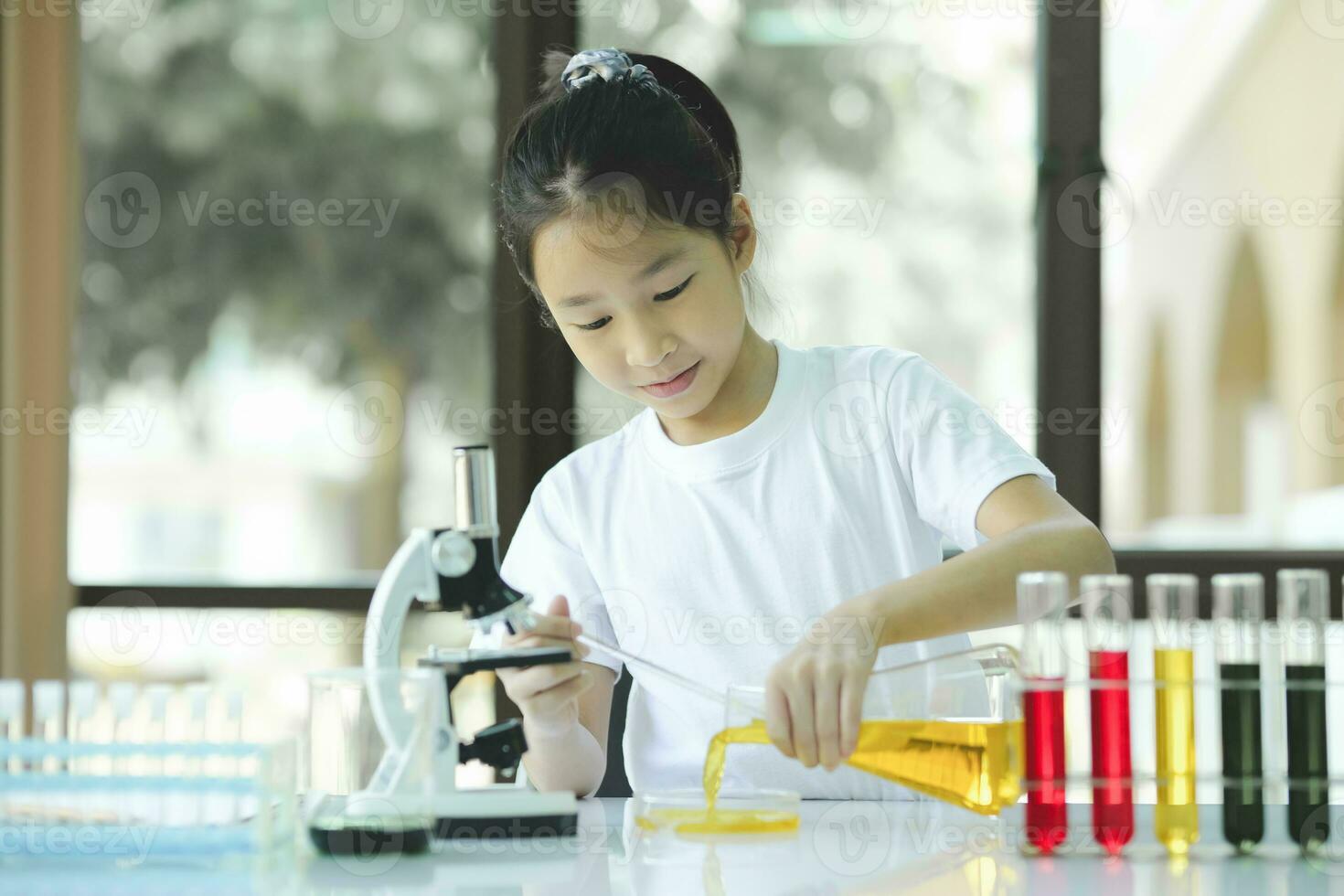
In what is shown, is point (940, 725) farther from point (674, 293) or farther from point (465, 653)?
point (674, 293)

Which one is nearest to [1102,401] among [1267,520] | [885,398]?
[1267,520]

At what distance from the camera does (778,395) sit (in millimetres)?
1597

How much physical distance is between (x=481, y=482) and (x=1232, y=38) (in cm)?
231

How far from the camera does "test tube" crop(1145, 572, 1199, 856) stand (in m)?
0.88

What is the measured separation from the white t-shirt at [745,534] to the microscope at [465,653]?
17.4 inches

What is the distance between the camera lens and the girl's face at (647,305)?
1350 millimetres

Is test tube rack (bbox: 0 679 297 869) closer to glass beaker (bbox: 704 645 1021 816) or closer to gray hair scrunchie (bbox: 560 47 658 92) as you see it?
glass beaker (bbox: 704 645 1021 816)

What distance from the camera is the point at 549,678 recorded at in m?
1.19

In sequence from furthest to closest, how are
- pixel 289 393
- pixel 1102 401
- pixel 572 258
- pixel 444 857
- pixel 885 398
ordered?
pixel 289 393 → pixel 1102 401 → pixel 885 398 → pixel 572 258 → pixel 444 857

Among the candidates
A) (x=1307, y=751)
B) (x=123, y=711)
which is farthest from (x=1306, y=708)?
(x=123, y=711)

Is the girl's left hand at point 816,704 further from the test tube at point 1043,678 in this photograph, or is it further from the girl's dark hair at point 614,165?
the girl's dark hair at point 614,165

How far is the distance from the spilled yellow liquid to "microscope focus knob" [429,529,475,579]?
23cm

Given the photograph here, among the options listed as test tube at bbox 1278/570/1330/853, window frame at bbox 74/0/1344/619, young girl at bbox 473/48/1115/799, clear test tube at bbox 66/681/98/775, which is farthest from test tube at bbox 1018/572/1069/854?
window frame at bbox 74/0/1344/619

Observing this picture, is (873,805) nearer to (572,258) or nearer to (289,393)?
(572,258)
